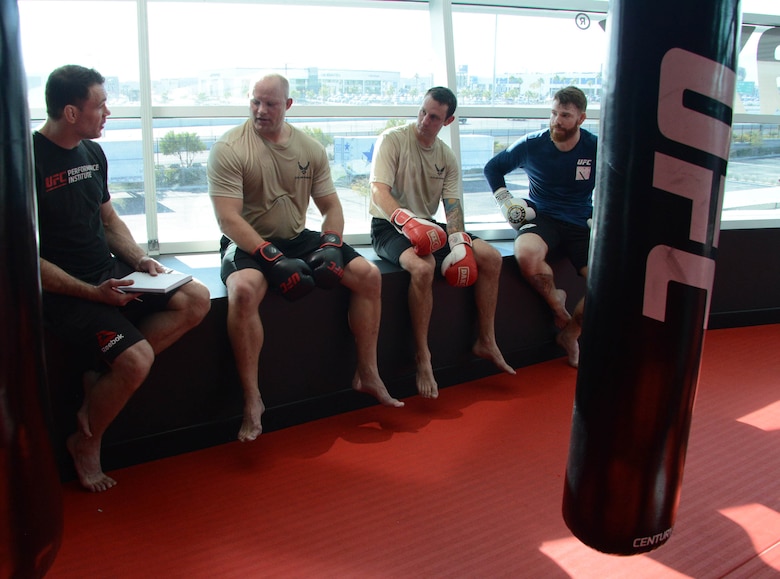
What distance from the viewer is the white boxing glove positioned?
4.10 meters

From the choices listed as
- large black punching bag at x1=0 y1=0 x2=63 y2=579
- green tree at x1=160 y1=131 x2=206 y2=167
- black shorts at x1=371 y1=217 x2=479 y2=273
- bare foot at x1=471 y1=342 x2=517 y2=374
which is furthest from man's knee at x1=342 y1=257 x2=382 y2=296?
large black punching bag at x1=0 y1=0 x2=63 y2=579

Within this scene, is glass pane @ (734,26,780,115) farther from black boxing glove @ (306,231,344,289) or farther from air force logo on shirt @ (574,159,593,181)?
black boxing glove @ (306,231,344,289)

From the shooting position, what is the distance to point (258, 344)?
3010 mm

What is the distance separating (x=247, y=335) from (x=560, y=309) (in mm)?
1923

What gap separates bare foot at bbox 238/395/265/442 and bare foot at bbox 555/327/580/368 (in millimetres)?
2006

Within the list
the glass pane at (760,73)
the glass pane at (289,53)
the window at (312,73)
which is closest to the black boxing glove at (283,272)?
the window at (312,73)

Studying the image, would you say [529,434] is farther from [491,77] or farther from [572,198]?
[491,77]

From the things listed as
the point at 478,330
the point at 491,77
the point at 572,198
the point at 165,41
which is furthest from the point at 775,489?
the point at 165,41

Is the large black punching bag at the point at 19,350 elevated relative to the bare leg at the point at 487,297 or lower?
elevated

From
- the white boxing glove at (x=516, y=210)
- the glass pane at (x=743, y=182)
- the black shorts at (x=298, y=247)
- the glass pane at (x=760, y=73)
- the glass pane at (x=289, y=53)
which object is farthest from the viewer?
the glass pane at (x=760, y=73)

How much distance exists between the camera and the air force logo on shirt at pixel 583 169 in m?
4.07

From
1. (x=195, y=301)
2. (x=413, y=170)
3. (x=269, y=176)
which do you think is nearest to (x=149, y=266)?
(x=195, y=301)

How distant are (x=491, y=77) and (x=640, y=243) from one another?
11.2ft

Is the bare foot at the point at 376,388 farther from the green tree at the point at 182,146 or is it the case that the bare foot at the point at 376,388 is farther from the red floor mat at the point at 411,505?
the green tree at the point at 182,146
